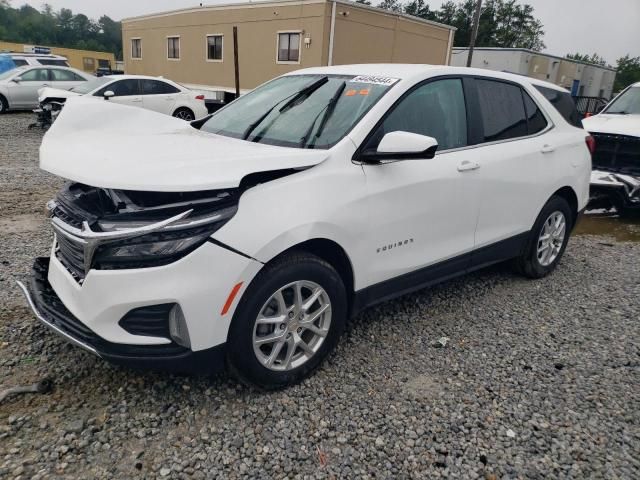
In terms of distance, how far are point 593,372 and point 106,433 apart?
9.54 ft

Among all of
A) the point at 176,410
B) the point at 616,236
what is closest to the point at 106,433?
the point at 176,410

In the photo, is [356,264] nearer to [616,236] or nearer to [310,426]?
[310,426]

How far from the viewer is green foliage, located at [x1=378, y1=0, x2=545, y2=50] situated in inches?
2445

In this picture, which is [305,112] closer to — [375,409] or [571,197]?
[375,409]

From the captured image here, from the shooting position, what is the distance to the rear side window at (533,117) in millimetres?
4234

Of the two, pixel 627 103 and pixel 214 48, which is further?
pixel 214 48

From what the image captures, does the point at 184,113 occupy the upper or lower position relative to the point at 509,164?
lower

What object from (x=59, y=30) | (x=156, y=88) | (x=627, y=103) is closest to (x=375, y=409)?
(x=627, y=103)

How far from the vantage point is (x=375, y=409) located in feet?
8.95

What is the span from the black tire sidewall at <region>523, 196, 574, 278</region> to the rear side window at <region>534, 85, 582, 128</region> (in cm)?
78

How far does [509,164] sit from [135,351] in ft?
9.86

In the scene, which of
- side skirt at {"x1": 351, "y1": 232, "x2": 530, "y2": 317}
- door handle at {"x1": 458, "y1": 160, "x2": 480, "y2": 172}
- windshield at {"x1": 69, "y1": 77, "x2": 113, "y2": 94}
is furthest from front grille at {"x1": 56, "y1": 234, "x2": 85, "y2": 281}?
windshield at {"x1": 69, "y1": 77, "x2": 113, "y2": 94}

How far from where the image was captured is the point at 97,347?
7.76 feet

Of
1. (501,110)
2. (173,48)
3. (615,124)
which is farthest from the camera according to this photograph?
(173,48)
